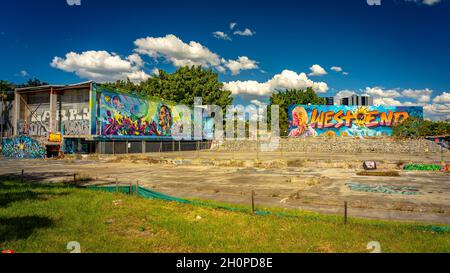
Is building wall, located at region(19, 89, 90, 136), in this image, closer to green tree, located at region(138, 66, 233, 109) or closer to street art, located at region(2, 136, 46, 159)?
street art, located at region(2, 136, 46, 159)

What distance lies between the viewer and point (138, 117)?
4819 centimetres

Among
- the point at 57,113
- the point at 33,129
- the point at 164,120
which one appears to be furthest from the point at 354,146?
the point at 33,129

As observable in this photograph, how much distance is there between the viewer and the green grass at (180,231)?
671 cm

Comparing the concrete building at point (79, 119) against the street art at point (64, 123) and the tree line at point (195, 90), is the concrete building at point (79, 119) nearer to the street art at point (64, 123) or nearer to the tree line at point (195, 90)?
the street art at point (64, 123)

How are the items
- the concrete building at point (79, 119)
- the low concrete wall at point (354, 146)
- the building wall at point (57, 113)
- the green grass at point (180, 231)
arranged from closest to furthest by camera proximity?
the green grass at point (180, 231) < the concrete building at point (79, 119) < the building wall at point (57, 113) < the low concrete wall at point (354, 146)

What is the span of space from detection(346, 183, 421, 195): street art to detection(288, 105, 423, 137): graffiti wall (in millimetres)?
51984

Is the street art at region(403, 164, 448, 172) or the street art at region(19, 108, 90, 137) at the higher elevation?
the street art at region(19, 108, 90, 137)

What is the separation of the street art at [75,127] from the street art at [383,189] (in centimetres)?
3447

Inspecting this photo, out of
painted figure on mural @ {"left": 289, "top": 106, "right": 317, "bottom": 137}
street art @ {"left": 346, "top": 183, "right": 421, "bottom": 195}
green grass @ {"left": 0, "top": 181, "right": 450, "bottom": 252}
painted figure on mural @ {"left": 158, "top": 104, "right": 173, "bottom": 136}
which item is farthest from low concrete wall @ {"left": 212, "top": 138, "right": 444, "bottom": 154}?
green grass @ {"left": 0, "top": 181, "right": 450, "bottom": 252}

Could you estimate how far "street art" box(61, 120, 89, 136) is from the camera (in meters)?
39.9

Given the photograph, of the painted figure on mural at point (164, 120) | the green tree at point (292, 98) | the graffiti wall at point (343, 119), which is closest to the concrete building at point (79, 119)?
the painted figure on mural at point (164, 120)
